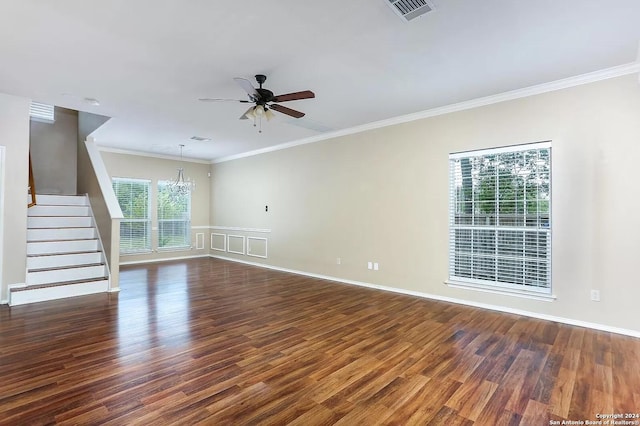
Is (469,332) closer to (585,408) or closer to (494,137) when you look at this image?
(585,408)

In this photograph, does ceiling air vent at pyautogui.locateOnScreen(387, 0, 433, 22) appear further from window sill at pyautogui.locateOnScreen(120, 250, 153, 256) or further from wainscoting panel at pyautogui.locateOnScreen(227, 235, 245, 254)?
window sill at pyautogui.locateOnScreen(120, 250, 153, 256)

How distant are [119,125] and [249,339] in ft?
15.9

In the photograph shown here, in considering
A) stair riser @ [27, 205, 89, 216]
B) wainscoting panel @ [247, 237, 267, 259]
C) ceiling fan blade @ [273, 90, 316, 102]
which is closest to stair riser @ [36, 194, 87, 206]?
stair riser @ [27, 205, 89, 216]

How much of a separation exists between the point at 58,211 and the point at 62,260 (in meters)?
1.35

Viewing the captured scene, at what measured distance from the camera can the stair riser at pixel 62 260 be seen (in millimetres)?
5023

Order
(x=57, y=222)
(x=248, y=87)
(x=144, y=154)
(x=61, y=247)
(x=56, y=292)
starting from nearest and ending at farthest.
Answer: (x=248, y=87)
(x=56, y=292)
(x=61, y=247)
(x=57, y=222)
(x=144, y=154)

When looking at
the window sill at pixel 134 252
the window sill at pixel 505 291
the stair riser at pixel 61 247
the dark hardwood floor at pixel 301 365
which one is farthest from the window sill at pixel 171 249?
the window sill at pixel 505 291

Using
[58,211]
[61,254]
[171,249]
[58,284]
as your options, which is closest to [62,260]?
[61,254]

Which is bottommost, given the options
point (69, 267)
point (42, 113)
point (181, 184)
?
point (69, 267)

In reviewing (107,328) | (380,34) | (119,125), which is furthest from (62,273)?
(380,34)

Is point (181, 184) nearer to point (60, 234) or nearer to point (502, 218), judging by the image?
point (60, 234)

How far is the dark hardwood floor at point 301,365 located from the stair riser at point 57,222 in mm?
1986

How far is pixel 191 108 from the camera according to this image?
4.87m

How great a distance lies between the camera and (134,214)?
827 centimetres
